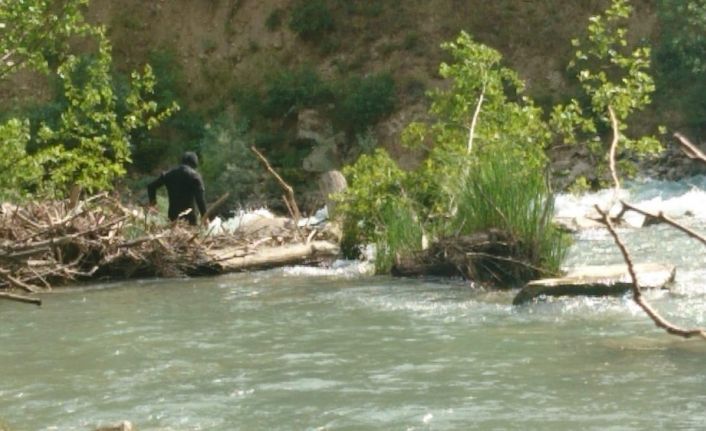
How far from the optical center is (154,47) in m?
36.5

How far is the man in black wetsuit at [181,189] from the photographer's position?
18.6 meters

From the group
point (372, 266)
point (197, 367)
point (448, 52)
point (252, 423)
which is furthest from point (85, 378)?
point (448, 52)

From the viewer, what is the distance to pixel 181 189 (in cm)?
1881

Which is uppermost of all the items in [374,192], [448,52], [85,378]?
[448,52]

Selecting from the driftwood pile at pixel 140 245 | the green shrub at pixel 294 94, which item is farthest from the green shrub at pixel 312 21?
the driftwood pile at pixel 140 245

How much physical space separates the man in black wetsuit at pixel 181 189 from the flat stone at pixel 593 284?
6.62 metres

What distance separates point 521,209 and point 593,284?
177cm

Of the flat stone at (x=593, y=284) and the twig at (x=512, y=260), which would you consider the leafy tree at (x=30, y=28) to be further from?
the flat stone at (x=593, y=284)

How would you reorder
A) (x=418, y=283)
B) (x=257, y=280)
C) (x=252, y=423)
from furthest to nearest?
(x=257, y=280), (x=418, y=283), (x=252, y=423)

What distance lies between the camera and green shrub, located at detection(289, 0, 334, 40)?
116ft

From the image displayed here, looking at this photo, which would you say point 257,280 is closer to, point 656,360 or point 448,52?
point 656,360

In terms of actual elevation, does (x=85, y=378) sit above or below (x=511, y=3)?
below

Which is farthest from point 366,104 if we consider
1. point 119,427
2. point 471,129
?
point 119,427

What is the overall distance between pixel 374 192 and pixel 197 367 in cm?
719
